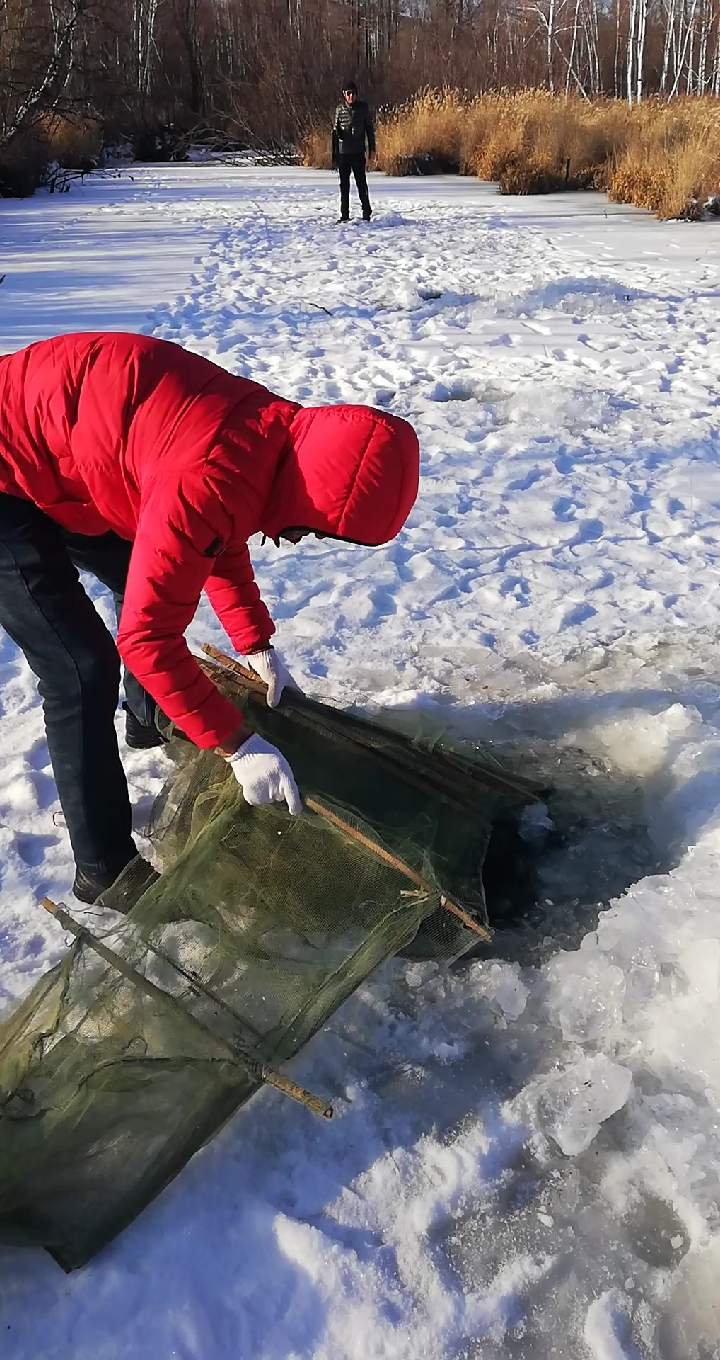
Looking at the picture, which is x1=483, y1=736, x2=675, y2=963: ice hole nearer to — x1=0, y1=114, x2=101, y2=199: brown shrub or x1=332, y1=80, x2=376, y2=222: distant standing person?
x1=332, y1=80, x2=376, y2=222: distant standing person

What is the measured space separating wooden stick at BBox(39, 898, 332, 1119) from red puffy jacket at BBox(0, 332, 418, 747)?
0.47 meters

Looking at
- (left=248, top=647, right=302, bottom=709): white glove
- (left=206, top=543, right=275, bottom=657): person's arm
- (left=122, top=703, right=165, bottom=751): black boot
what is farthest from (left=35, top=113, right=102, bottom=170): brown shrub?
(left=248, top=647, right=302, bottom=709): white glove

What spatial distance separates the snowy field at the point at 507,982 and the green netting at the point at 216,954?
5.6 inches

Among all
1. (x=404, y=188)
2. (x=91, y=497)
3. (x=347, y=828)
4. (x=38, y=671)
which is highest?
(x=404, y=188)

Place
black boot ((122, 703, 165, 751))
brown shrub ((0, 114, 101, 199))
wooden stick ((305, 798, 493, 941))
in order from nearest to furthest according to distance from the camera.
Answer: wooden stick ((305, 798, 493, 941)) → black boot ((122, 703, 165, 751)) → brown shrub ((0, 114, 101, 199))

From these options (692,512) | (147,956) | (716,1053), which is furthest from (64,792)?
(692,512)

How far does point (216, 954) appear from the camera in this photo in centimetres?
199

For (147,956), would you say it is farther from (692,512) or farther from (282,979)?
(692,512)

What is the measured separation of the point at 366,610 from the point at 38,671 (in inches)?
68.1

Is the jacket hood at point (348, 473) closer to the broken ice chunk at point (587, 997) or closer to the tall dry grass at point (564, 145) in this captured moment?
the broken ice chunk at point (587, 997)

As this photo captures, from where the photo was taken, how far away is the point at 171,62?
91.5 ft

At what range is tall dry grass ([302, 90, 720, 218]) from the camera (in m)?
11.8

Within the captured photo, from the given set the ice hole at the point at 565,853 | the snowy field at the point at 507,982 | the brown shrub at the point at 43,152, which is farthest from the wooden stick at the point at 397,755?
the brown shrub at the point at 43,152

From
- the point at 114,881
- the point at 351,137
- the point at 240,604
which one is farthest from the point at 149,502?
the point at 351,137
